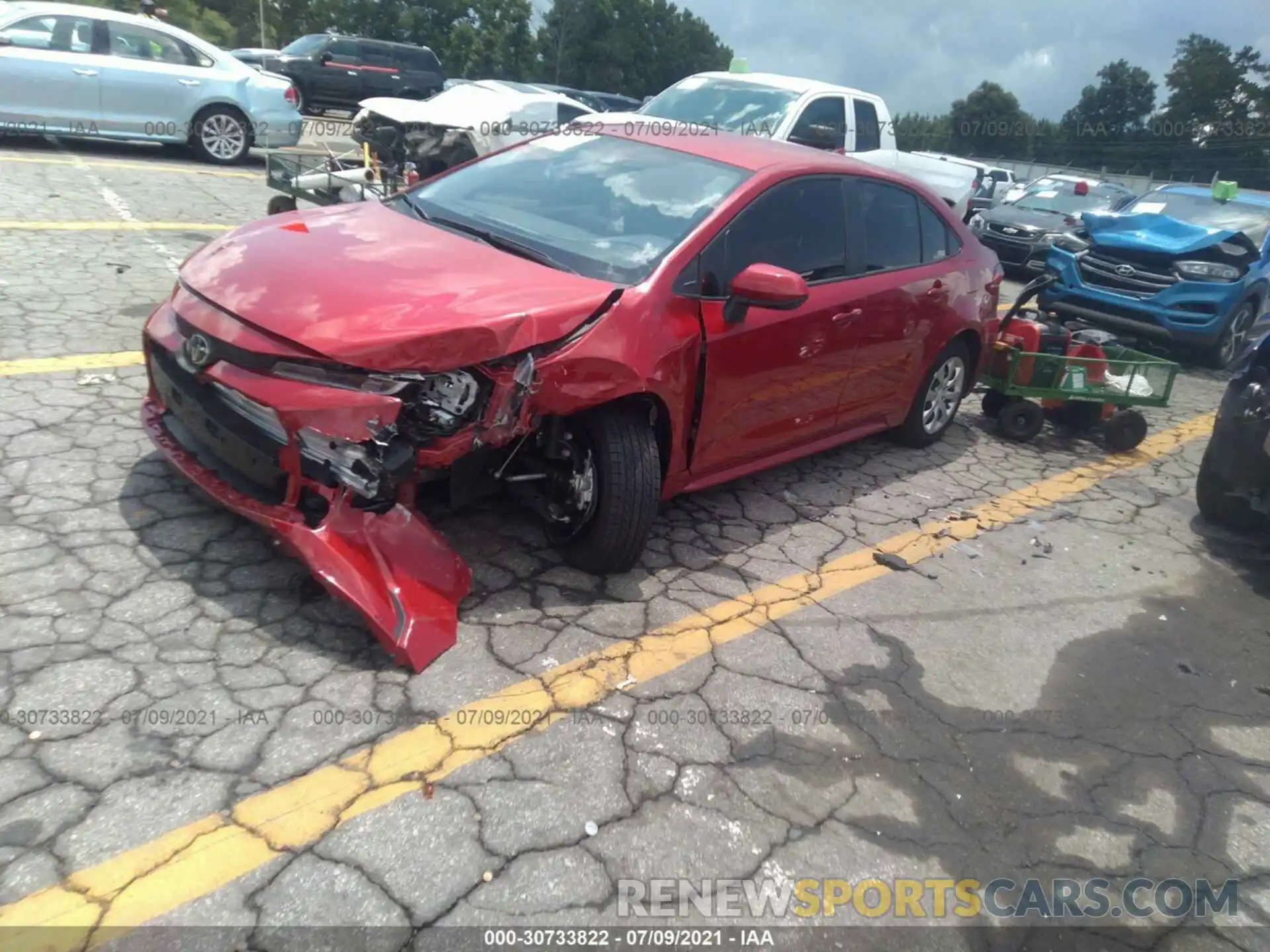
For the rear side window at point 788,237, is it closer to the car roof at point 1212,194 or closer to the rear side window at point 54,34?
the car roof at point 1212,194

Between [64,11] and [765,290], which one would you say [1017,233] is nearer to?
[765,290]

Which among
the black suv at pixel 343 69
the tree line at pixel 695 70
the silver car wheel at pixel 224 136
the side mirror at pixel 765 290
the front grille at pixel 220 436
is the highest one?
the tree line at pixel 695 70

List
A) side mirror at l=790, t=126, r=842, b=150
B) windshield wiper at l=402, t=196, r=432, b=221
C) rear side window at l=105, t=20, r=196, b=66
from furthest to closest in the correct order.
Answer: rear side window at l=105, t=20, r=196, b=66 → side mirror at l=790, t=126, r=842, b=150 → windshield wiper at l=402, t=196, r=432, b=221

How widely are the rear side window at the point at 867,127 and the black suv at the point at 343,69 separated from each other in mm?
14098

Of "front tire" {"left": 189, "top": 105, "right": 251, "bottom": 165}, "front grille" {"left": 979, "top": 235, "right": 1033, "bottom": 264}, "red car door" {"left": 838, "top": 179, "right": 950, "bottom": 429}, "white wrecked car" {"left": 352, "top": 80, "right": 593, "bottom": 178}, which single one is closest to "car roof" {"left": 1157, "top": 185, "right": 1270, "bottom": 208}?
"front grille" {"left": 979, "top": 235, "right": 1033, "bottom": 264}

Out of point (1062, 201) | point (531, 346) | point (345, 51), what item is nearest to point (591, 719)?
point (531, 346)

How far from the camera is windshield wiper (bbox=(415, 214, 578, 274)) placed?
3.61 meters

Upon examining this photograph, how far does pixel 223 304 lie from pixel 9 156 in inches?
354

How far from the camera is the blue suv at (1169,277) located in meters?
8.84

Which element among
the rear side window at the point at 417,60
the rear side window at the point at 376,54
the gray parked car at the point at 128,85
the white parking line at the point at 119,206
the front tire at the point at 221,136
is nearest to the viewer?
the white parking line at the point at 119,206

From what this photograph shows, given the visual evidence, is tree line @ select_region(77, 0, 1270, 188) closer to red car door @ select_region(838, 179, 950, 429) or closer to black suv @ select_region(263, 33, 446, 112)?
black suv @ select_region(263, 33, 446, 112)

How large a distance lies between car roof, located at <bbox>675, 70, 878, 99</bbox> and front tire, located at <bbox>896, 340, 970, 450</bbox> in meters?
4.58

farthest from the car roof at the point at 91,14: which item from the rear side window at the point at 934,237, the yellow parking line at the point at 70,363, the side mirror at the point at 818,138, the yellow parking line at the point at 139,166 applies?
the rear side window at the point at 934,237

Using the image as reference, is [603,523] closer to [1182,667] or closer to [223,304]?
[223,304]
